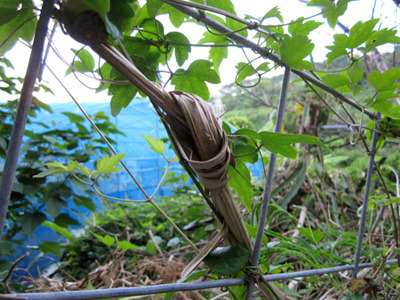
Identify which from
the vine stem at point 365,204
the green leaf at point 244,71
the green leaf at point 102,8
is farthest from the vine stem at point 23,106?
the vine stem at point 365,204

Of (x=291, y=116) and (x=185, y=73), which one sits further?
(x=291, y=116)

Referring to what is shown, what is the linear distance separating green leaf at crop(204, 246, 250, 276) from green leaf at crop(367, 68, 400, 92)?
0.98ft

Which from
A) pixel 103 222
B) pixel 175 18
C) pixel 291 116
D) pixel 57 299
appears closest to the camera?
pixel 57 299

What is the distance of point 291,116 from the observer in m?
1.67

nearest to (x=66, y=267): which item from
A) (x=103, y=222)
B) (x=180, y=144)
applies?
(x=103, y=222)

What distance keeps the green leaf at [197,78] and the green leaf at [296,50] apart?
0.26 feet

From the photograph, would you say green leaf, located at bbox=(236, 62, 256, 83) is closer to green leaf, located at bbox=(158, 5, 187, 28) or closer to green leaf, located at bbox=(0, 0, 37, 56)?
green leaf, located at bbox=(158, 5, 187, 28)

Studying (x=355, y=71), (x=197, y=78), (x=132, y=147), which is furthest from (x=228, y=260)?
(x=132, y=147)

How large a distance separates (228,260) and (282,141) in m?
0.14

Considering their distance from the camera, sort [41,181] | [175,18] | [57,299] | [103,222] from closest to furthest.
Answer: [57,299]
[175,18]
[41,181]
[103,222]

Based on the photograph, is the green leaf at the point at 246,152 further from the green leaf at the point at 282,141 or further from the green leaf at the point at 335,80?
the green leaf at the point at 335,80

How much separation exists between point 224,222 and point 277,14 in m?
0.24

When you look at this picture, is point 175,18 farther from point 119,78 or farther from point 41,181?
point 41,181

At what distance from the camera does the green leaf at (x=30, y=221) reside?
3.72 feet
